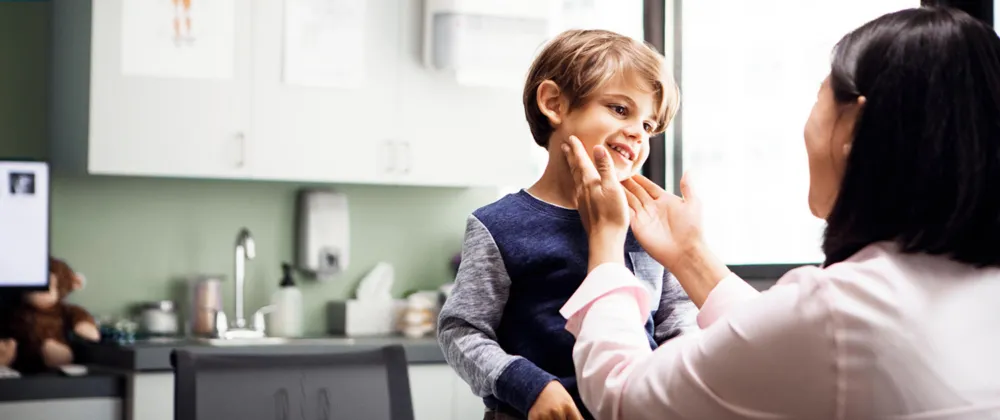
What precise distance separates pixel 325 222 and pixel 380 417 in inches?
86.7

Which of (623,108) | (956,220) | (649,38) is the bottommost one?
(956,220)

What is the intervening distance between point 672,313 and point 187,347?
181 cm

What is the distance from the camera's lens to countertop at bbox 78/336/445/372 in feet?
10.0

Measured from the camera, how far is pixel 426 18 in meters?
3.66

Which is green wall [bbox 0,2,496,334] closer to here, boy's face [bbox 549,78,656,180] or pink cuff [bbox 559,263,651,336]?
boy's face [bbox 549,78,656,180]

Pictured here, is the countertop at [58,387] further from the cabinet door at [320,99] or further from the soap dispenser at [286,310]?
the cabinet door at [320,99]

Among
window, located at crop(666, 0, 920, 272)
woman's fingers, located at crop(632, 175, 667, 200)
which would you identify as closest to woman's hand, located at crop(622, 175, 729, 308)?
woman's fingers, located at crop(632, 175, 667, 200)

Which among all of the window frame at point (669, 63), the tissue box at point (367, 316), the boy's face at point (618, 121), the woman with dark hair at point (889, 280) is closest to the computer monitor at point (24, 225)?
the tissue box at point (367, 316)

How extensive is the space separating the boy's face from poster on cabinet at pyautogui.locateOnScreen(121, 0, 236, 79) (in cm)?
206

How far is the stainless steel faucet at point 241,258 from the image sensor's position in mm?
3586

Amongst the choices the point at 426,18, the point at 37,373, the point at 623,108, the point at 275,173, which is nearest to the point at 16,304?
the point at 37,373

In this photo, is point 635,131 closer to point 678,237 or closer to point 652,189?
point 652,189

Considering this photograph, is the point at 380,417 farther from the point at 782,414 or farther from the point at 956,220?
the point at 956,220

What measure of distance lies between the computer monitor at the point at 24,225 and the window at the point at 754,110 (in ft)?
6.26
